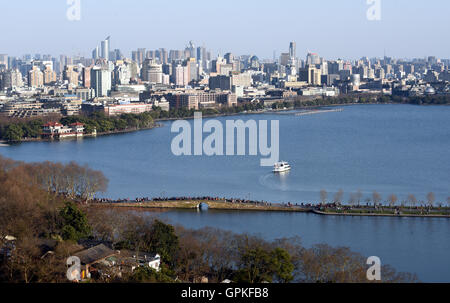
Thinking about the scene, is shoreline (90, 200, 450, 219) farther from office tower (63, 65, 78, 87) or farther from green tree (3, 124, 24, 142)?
office tower (63, 65, 78, 87)

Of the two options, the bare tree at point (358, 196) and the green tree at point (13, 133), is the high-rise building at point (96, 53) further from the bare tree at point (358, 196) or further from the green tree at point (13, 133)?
the bare tree at point (358, 196)

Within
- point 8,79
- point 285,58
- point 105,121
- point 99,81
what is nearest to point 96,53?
point 285,58

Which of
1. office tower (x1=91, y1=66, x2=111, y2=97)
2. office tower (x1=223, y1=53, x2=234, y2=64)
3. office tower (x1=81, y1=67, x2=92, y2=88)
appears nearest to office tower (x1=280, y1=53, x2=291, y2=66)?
office tower (x1=223, y1=53, x2=234, y2=64)

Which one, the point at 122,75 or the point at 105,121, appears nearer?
the point at 105,121

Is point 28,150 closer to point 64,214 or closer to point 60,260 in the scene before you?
point 64,214

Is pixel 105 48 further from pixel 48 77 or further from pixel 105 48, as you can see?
pixel 48 77

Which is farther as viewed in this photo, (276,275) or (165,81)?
(165,81)
